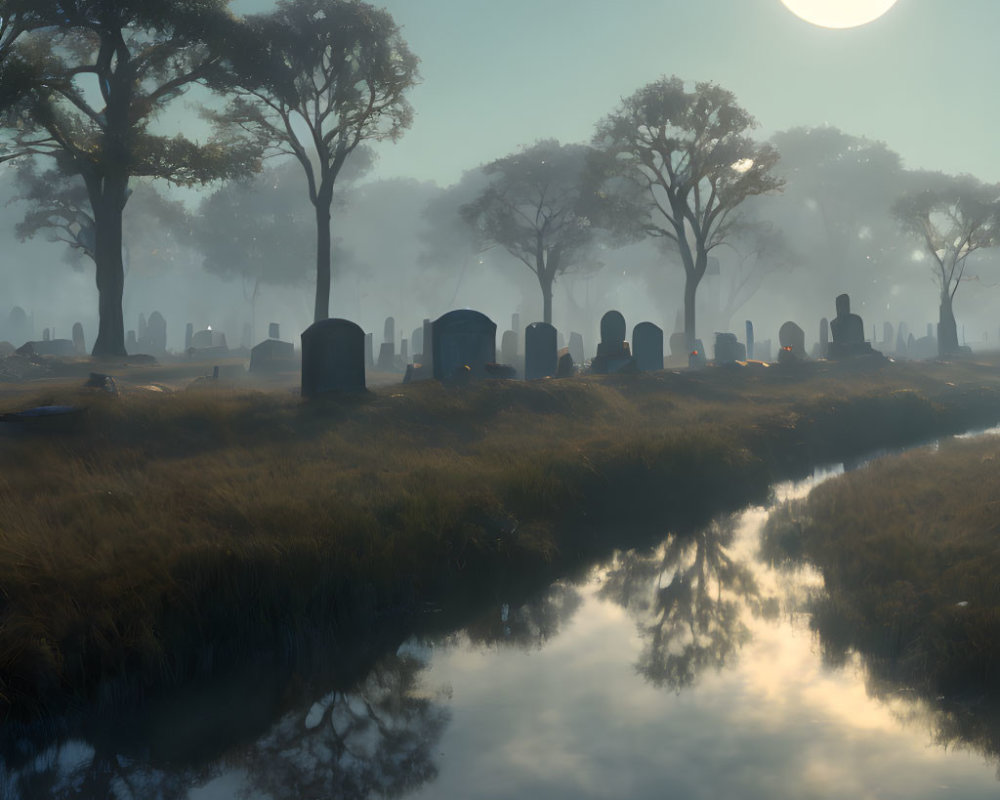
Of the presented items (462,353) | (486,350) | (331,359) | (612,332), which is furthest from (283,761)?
(612,332)

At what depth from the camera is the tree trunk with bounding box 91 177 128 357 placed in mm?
27156

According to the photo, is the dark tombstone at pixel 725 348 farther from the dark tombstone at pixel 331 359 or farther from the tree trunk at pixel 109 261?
the tree trunk at pixel 109 261

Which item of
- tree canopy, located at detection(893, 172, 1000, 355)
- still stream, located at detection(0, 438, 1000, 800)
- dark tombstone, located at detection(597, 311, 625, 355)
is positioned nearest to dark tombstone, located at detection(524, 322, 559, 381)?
dark tombstone, located at detection(597, 311, 625, 355)

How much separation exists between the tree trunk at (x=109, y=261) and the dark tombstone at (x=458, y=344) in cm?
1252

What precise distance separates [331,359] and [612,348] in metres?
11.9

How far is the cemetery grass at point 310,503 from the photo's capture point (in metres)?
5.78

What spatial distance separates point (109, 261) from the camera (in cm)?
2764

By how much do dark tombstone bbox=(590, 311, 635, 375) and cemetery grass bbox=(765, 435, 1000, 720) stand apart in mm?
13564

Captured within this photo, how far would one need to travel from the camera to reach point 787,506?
442 inches

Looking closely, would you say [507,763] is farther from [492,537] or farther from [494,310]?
[494,310]

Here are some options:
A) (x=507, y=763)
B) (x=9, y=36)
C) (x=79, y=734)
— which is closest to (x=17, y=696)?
(x=79, y=734)

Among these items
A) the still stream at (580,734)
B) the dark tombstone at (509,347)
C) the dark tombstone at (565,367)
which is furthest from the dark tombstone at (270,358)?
Answer: the still stream at (580,734)

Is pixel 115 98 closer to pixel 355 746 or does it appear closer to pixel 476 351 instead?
pixel 476 351

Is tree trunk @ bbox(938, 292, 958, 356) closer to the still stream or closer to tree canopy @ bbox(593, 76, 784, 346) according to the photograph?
tree canopy @ bbox(593, 76, 784, 346)
